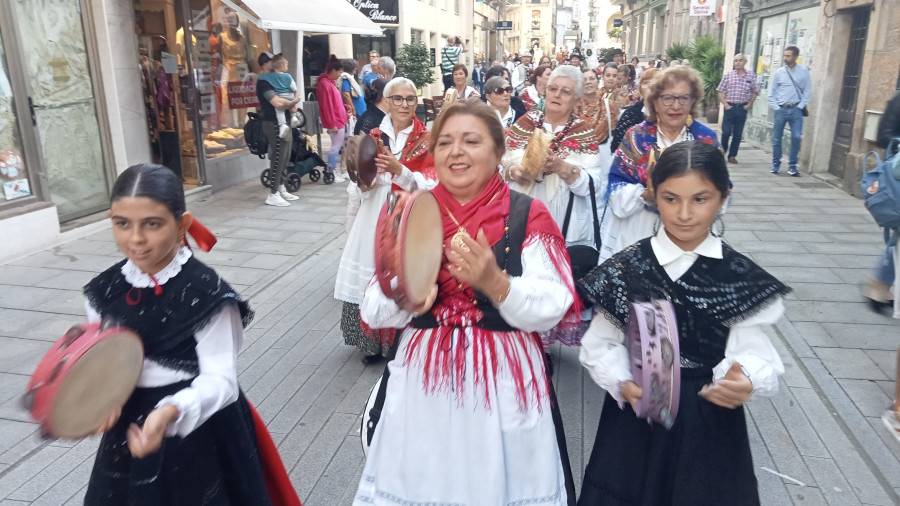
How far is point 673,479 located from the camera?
7.11 feet

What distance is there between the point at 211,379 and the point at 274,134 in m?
7.84

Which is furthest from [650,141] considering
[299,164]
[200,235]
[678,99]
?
[299,164]

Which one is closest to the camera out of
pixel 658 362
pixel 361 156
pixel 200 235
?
pixel 658 362

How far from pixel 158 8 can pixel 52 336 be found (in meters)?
6.41

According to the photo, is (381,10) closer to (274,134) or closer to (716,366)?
(274,134)

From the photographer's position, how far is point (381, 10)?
76.4ft

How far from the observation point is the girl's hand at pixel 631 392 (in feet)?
6.65

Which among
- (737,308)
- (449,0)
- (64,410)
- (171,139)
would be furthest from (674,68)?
(449,0)

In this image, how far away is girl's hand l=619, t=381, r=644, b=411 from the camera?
2027 mm

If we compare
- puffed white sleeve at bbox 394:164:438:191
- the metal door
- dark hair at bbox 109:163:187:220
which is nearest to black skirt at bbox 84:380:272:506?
dark hair at bbox 109:163:187:220

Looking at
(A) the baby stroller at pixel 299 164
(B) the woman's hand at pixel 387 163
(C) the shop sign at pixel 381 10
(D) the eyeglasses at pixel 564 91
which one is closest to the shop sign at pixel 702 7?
(C) the shop sign at pixel 381 10

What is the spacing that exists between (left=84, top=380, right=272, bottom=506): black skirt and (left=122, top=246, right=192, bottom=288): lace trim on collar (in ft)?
1.10

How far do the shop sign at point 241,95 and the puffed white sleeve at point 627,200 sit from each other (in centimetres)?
877

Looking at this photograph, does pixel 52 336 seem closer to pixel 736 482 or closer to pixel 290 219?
pixel 290 219
